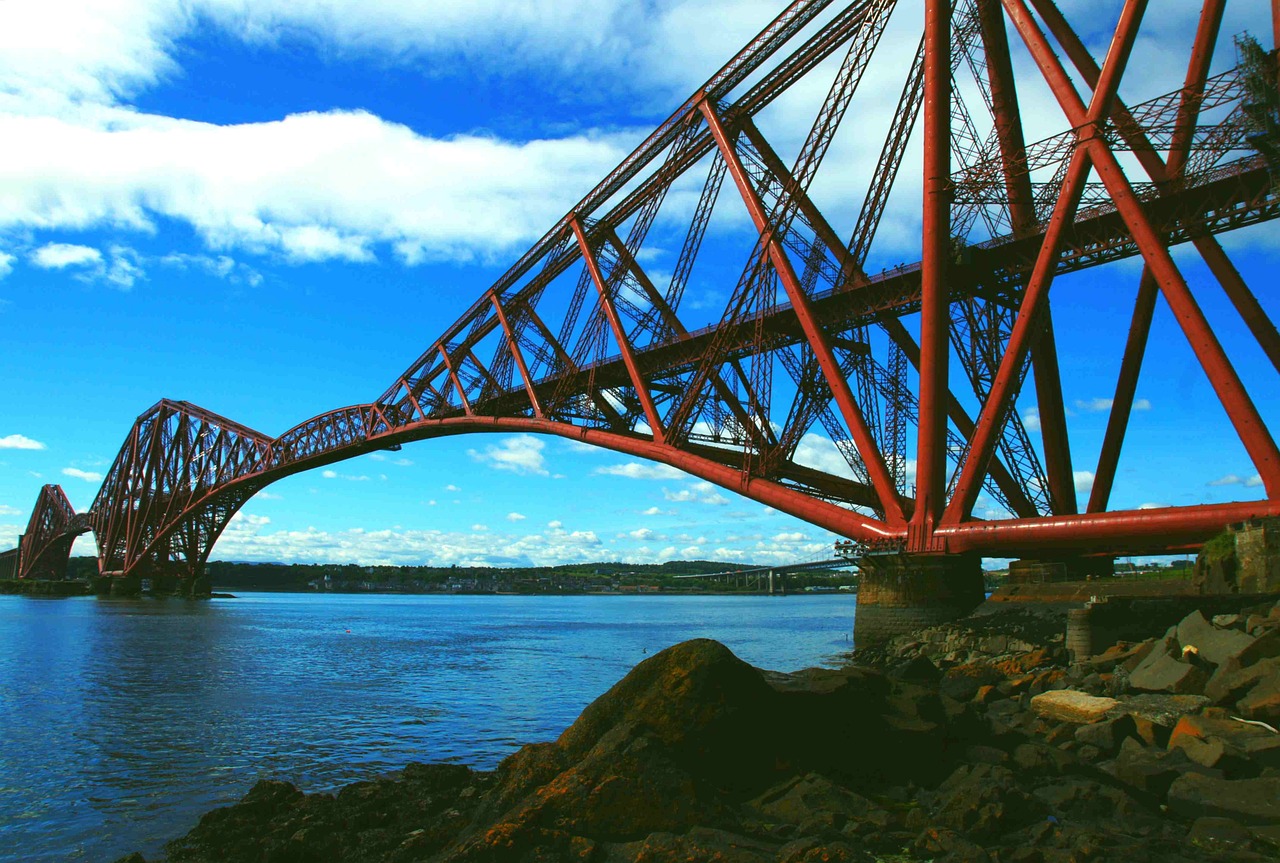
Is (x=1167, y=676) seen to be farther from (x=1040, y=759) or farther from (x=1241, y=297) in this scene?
(x=1241, y=297)

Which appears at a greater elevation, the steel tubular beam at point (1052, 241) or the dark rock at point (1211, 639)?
the steel tubular beam at point (1052, 241)

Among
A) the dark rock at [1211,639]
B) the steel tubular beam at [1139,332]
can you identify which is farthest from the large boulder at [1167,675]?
the steel tubular beam at [1139,332]

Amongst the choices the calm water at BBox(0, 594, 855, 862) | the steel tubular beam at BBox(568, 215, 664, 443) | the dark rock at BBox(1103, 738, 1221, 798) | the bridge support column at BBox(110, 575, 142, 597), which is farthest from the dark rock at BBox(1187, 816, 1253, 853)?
the bridge support column at BBox(110, 575, 142, 597)

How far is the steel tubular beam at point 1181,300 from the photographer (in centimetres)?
1443

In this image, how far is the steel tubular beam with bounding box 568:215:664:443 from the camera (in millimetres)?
30047

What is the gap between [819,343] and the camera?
71.7ft

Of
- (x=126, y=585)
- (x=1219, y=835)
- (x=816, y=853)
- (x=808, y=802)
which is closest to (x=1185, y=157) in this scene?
(x=1219, y=835)

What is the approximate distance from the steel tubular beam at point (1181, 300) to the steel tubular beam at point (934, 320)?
2.47 m

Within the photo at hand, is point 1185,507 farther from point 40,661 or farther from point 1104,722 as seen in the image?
point 40,661

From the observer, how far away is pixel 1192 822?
616 cm

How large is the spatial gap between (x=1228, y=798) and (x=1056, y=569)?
51.6 ft

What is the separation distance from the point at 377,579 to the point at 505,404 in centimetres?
14462

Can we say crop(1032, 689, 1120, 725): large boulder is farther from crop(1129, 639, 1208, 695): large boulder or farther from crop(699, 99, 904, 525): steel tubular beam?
crop(699, 99, 904, 525): steel tubular beam

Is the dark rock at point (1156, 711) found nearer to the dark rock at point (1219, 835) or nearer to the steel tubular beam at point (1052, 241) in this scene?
the dark rock at point (1219, 835)
